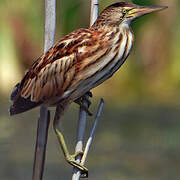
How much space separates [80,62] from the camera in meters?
2.81

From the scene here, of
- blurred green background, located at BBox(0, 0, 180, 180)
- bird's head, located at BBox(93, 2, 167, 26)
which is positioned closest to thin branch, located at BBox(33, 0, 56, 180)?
bird's head, located at BBox(93, 2, 167, 26)

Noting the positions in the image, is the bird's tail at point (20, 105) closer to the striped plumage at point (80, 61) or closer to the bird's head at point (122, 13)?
the striped plumage at point (80, 61)

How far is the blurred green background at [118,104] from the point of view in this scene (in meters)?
5.18

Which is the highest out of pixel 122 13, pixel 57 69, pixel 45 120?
pixel 122 13

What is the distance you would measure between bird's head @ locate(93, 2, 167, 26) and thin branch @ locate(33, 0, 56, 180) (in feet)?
0.59

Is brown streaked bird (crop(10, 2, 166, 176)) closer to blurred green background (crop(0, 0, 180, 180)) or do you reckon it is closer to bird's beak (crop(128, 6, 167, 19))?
bird's beak (crop(128, 6, 167, 19))

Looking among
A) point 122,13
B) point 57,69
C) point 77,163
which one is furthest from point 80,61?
point 77,163

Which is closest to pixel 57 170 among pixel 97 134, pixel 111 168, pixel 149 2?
pixel 111 168

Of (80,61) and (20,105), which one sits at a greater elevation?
(80,61)

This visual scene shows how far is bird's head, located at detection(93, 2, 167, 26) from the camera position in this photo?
2680mm

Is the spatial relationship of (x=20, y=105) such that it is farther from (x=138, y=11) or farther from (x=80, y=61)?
(x=138, y=11)

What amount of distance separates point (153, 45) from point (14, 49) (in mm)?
1211

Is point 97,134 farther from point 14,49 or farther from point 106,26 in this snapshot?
point 106,26

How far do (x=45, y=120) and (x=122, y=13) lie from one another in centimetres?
47
